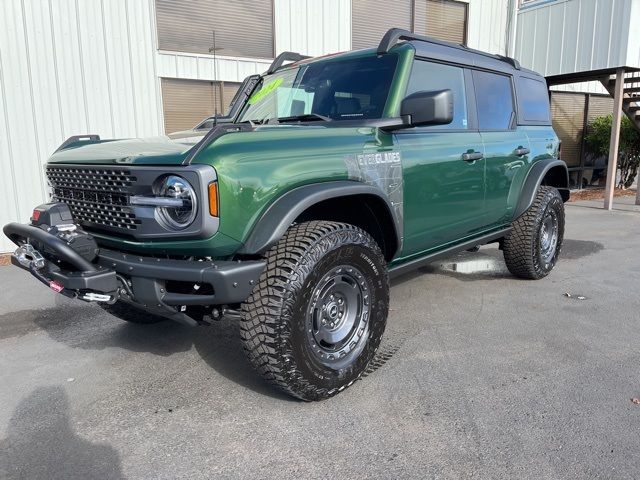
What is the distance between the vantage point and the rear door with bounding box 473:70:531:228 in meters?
4.20

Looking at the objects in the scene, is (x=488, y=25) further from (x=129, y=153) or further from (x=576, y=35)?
(x=129, y=153)

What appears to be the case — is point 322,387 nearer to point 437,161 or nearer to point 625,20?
point 437,161

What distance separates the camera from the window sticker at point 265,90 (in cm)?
404

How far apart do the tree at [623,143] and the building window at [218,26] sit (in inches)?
352

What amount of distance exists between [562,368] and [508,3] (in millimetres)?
9948

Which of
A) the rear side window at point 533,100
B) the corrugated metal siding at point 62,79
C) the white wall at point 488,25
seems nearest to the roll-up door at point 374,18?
the white wall at point 488,25

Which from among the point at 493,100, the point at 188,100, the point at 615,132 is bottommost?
the point at 615,132

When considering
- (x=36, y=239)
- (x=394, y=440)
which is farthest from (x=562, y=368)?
(x=36, y=239)

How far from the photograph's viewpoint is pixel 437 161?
3.54 meters

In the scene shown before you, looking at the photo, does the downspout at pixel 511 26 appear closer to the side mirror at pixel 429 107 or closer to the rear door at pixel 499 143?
the rear door at pixel 499 143

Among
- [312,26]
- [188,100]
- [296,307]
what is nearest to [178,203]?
[296,307]

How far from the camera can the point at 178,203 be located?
7.80ft

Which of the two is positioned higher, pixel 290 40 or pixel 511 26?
pixel 511 26

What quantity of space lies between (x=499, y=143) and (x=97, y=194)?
123 inches
